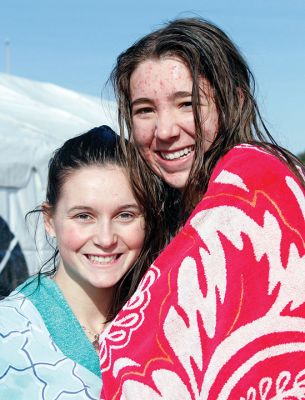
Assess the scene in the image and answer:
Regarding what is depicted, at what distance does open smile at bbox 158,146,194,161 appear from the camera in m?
1.61

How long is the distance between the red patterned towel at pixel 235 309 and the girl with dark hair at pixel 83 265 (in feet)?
0.90

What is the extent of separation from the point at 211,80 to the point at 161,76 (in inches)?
4.1

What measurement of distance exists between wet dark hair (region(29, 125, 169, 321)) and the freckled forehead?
195 mm

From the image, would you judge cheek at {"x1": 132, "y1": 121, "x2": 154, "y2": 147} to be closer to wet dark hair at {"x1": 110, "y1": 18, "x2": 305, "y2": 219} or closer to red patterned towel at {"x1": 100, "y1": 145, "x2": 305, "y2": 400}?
wet dark hair at {"x1": 110, "y1": 18, "x2": 305, "y2": 219}

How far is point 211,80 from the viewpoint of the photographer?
1582mm

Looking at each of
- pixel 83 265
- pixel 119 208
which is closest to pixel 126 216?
pixel 119 208

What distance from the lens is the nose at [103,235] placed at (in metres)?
1.71

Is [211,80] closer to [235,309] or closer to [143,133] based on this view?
[143,133]

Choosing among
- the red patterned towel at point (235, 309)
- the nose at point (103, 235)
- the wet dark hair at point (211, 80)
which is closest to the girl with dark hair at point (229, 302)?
the red patterned towel at point (235, 309)

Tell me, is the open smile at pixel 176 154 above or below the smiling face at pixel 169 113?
below

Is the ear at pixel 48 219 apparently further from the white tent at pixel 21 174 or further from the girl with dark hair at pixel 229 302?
the white tent at pixel 21 174

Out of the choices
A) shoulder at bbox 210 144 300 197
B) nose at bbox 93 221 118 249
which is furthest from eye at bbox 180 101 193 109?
nose at bbox 93 221 118 249

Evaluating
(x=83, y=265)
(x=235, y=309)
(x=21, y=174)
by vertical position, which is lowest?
(x=235, y=309)

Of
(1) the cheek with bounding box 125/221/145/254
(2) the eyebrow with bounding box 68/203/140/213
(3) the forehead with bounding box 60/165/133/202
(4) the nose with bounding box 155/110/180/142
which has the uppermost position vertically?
(4) the nose with bounding box 155/110/180/142
